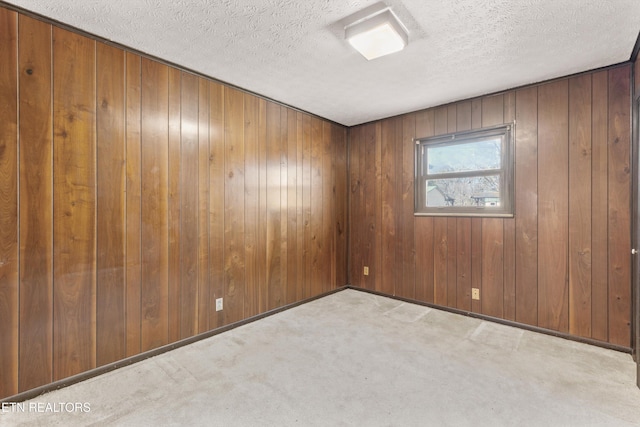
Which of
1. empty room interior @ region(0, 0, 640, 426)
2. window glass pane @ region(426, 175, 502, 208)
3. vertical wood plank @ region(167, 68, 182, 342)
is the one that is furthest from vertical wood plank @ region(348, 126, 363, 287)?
vertical wood plank @ region(167, 68, 182, 342)

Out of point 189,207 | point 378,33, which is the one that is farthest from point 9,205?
point 378,33

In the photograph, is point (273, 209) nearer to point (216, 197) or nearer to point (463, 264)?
point (216, 197)

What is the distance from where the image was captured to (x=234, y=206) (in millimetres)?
2969

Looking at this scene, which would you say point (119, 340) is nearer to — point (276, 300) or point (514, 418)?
point (276, 300)

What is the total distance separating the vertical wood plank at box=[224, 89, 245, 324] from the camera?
291 cm

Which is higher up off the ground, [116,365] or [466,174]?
[466,174]

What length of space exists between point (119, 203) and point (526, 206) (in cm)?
352

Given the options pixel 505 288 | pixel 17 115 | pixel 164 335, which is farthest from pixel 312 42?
pixel 505 288

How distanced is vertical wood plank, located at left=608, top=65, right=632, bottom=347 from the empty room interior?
2 cm

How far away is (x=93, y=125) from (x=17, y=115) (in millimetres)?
376

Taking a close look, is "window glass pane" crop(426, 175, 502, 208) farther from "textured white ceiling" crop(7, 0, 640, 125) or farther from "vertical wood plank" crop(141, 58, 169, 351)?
"vertical wood plank" crop(141, 58, 169, 351)

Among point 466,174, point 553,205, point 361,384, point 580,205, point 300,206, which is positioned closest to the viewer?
point 361,384

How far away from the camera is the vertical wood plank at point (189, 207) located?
2584 mm

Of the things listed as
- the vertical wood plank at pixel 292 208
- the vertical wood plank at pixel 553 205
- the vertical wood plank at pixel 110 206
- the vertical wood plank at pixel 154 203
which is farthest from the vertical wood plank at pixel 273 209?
the vertical wood plank at pixel 553 205
